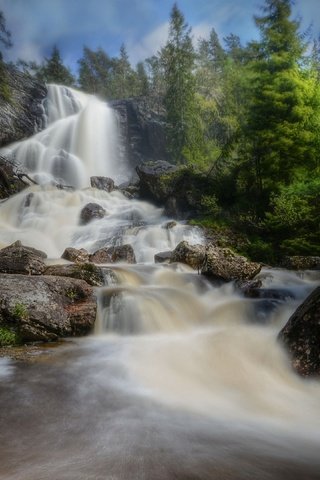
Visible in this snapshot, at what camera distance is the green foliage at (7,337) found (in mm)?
4781

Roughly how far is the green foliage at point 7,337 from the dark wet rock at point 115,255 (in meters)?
5.83

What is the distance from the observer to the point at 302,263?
1003 centimetres

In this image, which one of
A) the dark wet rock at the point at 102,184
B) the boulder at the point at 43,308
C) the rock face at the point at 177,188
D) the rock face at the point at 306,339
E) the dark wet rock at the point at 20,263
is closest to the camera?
the rock face at the point at 306,339

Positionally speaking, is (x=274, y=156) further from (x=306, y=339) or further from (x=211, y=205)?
(x=306, y=339)

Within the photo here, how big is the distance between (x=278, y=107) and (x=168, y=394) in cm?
1281

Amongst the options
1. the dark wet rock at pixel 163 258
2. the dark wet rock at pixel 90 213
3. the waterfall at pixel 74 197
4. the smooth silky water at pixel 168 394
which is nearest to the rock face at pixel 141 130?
the waterfall at pixel 74 197

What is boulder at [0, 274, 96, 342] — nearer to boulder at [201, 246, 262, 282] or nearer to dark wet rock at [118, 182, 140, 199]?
boulder at [201, 246, 262, 282]

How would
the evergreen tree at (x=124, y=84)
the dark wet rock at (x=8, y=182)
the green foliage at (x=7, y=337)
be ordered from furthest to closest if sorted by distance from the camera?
the evergreen tree at (x=124, y=84) < the dark wet rock at (x=8, y=182) < the green foliage at (x=7, y=337)

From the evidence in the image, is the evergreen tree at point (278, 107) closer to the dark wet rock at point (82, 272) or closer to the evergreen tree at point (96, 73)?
the dark wet rock at point (82, 272)

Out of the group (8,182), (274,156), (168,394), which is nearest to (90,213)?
(8,182)

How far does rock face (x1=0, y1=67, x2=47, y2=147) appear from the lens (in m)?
27.8

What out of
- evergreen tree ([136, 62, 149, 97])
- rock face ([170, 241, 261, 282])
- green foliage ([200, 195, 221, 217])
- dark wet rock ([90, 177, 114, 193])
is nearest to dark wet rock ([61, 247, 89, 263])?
rock face ([170, 241, 261, 282])

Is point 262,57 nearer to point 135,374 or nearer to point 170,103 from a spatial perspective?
point 135,374

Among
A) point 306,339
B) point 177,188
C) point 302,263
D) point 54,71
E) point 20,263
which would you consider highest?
point 54,71
